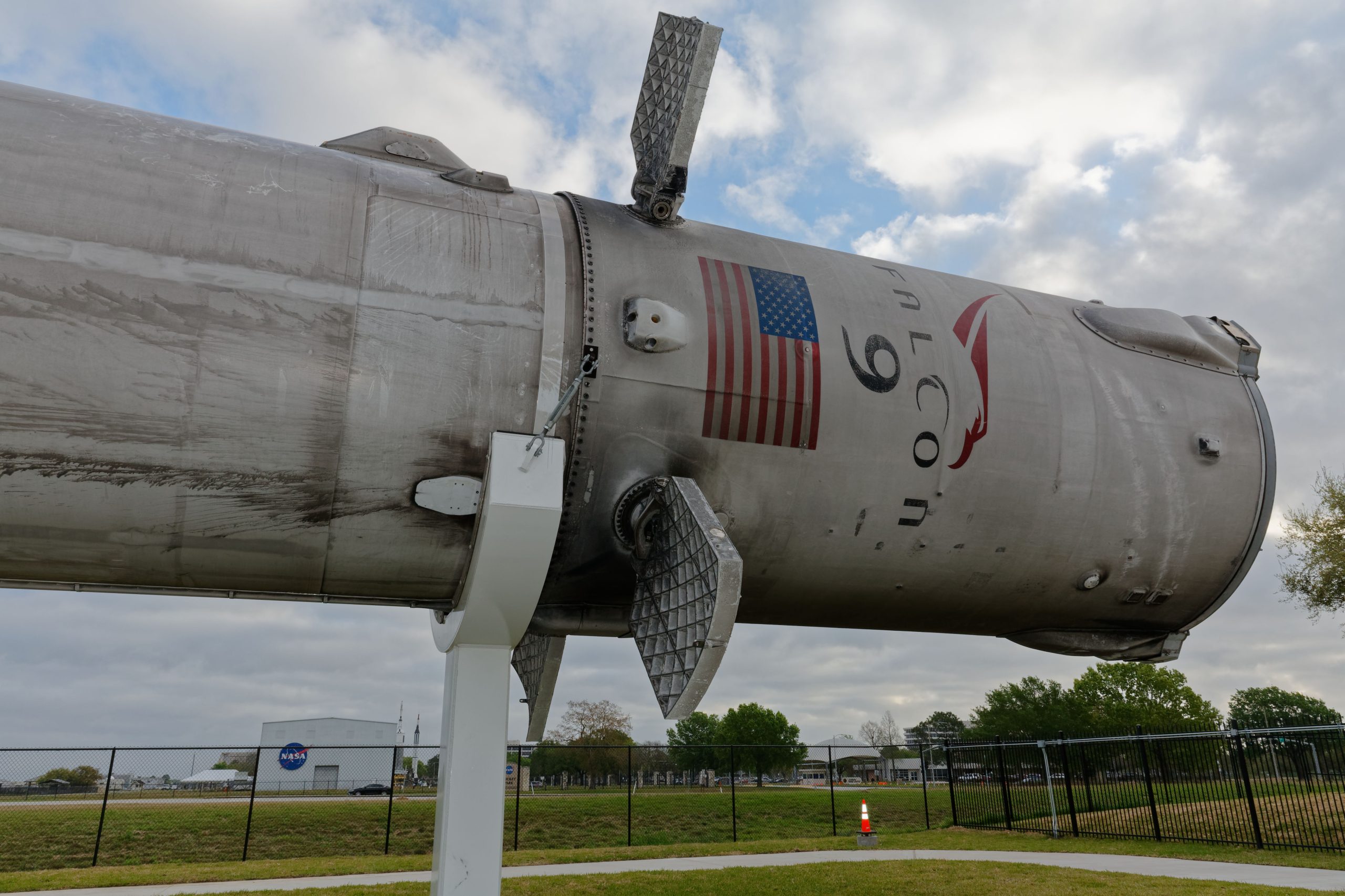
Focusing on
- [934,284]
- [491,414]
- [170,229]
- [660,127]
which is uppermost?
[660,127]

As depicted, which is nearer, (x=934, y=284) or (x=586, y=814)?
(x=934, y=284)

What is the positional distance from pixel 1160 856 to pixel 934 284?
10132 mm

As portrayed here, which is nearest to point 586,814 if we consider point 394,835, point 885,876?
point 394,835

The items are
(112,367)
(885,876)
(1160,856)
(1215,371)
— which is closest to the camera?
(112,367)

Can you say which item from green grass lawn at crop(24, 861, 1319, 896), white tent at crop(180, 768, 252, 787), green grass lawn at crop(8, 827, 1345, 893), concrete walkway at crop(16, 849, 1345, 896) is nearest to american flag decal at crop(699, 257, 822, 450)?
green grass lawn at crop(24, 861, 1319, 896)

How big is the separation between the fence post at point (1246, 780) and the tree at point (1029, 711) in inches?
1909

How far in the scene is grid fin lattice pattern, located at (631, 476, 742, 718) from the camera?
5.00 meters

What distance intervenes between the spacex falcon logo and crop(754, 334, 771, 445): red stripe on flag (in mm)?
1553

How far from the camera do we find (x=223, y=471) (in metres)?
4.83

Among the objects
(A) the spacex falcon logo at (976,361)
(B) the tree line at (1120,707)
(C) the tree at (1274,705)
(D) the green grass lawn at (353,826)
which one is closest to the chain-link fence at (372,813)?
(D) the green grass lawn at (353,826)

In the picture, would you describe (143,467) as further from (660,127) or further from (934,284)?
(934,284)

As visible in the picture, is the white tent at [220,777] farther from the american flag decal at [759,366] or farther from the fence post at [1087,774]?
the american flag decal at [759,366]

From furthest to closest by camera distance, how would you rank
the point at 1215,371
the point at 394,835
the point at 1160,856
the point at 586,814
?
the point at 586,814, the point at 394,835, the point at 1160,856, the point at 1215,371

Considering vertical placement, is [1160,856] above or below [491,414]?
below
